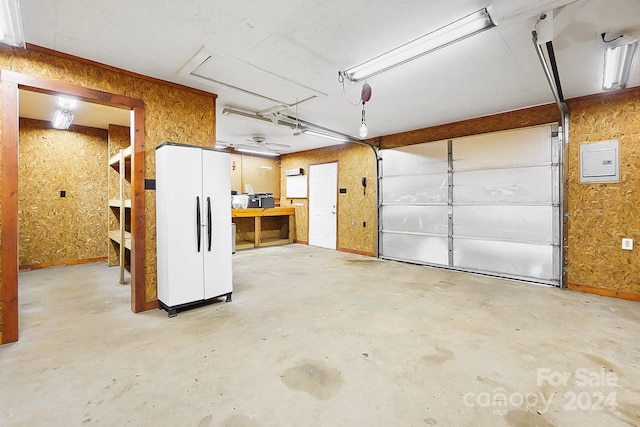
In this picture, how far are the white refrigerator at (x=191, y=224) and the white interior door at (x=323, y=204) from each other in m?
4.17

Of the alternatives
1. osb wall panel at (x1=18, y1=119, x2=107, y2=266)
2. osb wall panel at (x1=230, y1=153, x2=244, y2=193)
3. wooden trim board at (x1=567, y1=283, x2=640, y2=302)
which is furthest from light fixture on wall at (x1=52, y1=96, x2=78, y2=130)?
wooden trim board at (x1=567, y1=283, x2=640, y2=302)

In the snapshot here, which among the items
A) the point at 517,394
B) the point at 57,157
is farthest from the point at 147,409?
the point at 57,157

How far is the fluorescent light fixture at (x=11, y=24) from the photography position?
1913 millimetres

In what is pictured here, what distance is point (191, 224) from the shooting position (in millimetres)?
3125

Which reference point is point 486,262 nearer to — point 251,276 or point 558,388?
point 558,388

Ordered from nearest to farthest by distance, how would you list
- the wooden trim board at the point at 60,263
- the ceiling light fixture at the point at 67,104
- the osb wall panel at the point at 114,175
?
the ceiling light fixture at the point at 67,104
the wooden trim board at the point at 60,263
the osb wall panel at the point at 114,175

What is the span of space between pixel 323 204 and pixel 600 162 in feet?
17.5

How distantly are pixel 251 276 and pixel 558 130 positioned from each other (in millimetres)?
5254

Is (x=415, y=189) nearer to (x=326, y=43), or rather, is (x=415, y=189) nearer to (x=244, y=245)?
(x=326, y=43)

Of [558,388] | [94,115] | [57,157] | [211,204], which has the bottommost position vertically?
[558,388]

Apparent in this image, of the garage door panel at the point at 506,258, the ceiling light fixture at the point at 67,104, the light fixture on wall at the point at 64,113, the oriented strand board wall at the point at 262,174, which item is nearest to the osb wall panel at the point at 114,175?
the light fixture on wall at the point at 64,113

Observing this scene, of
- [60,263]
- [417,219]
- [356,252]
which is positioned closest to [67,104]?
[60,263]

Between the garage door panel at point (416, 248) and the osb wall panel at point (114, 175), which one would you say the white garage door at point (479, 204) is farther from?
the osb wall panel at point (114, 175)

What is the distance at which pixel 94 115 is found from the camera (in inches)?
187
